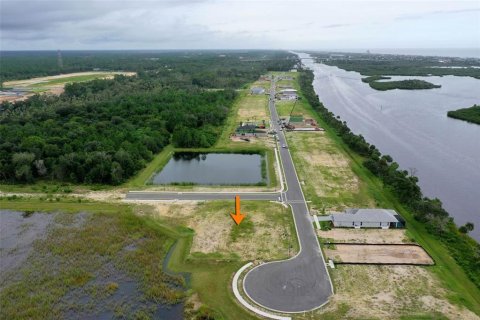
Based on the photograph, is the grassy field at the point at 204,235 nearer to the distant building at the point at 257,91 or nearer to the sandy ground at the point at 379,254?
the sandy ground at the point at 379,254

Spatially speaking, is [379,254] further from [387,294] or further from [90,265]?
[90,265]

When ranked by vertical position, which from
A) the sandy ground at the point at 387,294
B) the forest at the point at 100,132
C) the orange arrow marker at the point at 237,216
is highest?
the forest at the point at 100,132

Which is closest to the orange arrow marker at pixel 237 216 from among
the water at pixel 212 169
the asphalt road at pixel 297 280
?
the asphalt road at pixel 297 280

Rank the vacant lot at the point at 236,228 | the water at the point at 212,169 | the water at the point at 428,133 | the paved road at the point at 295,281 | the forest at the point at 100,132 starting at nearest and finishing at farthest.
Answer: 1. the paved road at the point at 295,281
2. the vacant lot at the point at 236,228
3. the water at the point at 428,133
4. the forest at the point at 100,132
5. the water at the point at 212,169

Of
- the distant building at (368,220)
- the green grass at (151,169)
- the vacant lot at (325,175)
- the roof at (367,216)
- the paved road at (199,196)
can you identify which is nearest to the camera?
the distant building at (368,220)

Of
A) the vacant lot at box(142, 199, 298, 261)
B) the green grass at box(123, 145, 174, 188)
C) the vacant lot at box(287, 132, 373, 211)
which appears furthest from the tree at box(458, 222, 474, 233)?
the green grass at box(123, 145, 174, 188)

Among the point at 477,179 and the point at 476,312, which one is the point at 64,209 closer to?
the point at 476,312

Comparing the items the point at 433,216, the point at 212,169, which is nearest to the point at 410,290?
the point at 433,216
